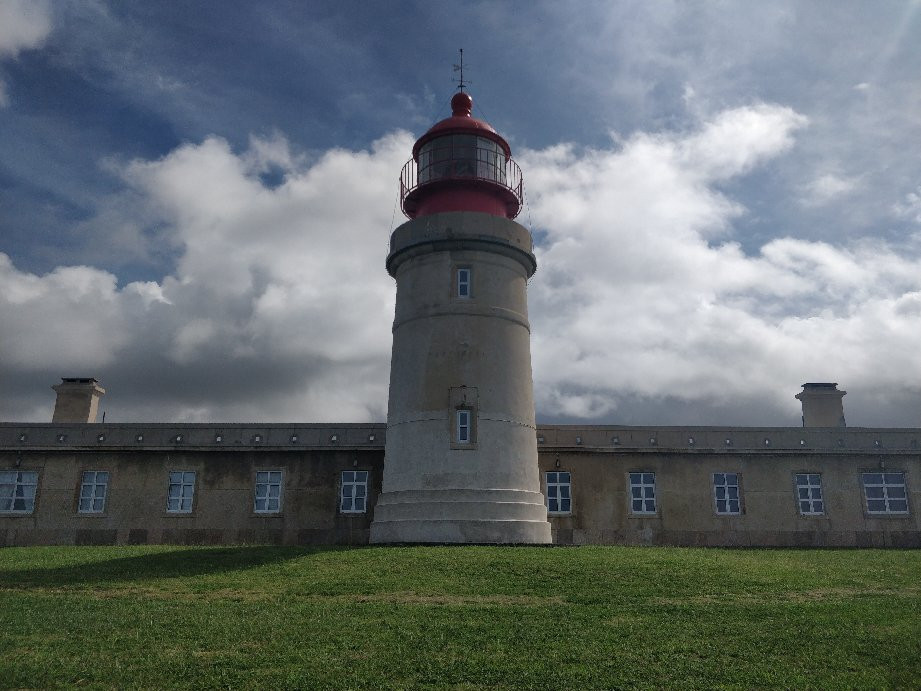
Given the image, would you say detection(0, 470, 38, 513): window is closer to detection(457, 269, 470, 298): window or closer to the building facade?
the building facade

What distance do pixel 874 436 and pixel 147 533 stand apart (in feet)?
83.2

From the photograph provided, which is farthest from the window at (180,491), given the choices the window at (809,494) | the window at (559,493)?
the window at (809,494)

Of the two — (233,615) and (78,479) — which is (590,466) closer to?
(233,615)

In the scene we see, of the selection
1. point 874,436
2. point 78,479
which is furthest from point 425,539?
point 874,436

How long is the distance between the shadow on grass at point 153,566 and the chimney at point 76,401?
10.1 m

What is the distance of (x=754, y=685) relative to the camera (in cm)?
939

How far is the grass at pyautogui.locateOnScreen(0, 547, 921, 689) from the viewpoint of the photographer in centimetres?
966

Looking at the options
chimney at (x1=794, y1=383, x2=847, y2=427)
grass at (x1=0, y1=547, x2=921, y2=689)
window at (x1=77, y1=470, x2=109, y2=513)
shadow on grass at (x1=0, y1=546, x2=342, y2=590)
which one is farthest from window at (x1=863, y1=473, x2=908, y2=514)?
window at (x1=77, y1=470, x2=109, y2=513)

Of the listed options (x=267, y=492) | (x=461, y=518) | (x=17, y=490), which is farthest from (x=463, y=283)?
(x=17, y=490)

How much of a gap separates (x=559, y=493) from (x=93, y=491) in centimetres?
1602

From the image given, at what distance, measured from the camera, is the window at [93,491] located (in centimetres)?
2625

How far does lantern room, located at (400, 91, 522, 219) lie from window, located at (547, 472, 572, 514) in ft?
29.6

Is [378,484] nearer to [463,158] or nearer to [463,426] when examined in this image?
[463,426]

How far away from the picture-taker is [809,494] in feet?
86.2
